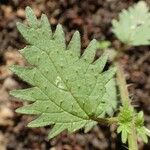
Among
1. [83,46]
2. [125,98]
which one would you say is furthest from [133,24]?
[125,98]

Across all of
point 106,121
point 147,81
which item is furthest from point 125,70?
point 106,121

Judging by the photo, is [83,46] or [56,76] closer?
[56,76]

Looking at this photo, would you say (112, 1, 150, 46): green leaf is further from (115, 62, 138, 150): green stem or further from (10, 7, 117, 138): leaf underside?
(10, 7, 117, 138): leaf underside

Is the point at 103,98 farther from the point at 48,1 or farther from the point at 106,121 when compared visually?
the point at 48,1

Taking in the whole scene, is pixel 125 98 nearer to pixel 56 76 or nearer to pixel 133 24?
pixel 56 76

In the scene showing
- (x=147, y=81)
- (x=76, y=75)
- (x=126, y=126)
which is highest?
(x=147, y=81)
